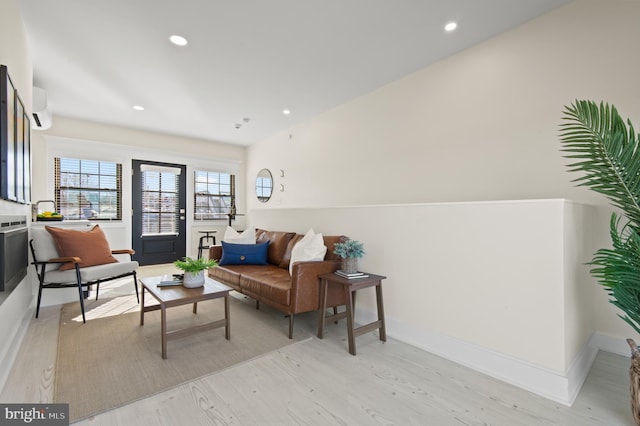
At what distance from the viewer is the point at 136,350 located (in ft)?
7.60

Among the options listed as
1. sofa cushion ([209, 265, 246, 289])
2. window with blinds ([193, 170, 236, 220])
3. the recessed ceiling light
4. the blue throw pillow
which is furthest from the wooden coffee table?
window with blinds ([193, 170, 236, 220])

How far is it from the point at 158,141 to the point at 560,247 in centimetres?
669

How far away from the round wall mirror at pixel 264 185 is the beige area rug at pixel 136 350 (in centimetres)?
332

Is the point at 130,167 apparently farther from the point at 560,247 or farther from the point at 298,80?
the point at 560,247

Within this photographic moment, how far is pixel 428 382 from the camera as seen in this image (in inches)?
75.5

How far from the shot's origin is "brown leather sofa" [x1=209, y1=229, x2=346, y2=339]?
2.58 m

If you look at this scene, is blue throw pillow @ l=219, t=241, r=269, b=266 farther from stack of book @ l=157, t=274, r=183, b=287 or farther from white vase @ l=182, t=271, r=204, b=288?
white vase @ l=182, t=271, r=204, b=288

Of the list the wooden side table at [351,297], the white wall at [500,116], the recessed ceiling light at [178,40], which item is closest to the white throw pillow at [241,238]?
the white wall at [500,116]

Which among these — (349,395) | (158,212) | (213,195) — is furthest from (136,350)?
(213,195)

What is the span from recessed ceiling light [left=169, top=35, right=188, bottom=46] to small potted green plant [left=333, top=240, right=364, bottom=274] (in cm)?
254

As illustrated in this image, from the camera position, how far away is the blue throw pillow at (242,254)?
12.4 feet

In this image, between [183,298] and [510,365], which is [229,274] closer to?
[183,298]

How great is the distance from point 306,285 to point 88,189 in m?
5.16

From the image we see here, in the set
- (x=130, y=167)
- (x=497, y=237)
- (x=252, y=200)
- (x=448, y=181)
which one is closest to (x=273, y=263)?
(x=448, y=181)
